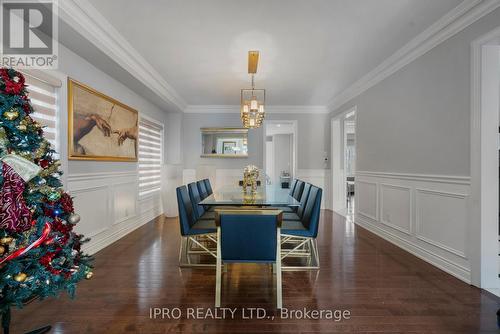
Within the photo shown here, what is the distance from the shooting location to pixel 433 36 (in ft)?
9.29

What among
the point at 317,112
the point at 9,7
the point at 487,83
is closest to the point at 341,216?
the point at 317,112

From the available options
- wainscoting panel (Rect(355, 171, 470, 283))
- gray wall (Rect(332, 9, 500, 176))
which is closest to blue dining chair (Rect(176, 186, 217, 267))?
wainscoting panel (Rect(355, 171, 470, 283))

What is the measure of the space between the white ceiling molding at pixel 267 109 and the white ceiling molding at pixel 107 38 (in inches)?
78.4

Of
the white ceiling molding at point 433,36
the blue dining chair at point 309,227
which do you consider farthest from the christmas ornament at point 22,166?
the white ceiling molding at point 433,36

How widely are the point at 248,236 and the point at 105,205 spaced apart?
2.58 m

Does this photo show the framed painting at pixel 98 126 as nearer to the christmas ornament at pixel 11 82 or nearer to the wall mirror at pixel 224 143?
the christmas ornament at pixel 11 82

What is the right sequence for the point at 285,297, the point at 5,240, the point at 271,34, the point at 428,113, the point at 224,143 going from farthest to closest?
the point at 224,143
the point at 428,113
the point at 271,34
the point at 285,297
the point at 5,240

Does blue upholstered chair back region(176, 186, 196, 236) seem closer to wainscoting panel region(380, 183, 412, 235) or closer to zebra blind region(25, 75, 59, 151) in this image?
zebra blind region(25, 75, 59, 151)

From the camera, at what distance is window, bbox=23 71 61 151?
2443 millimetres

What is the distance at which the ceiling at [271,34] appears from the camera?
2402mm

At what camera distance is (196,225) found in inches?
114

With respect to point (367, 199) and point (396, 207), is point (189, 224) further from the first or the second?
point (367, 199)

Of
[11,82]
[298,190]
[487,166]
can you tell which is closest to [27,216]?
[11,82]

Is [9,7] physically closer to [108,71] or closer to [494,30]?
[108,71]
